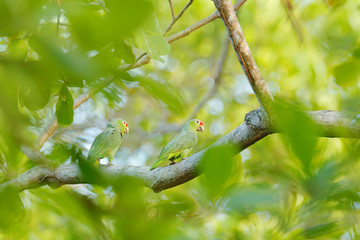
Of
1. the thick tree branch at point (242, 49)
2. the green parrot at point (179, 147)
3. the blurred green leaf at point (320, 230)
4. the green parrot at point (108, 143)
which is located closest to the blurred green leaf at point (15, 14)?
the blurred green leaf at point (320, 230)

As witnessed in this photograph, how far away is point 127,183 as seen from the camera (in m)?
0.33

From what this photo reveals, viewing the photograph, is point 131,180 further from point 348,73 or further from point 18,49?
point 348,73

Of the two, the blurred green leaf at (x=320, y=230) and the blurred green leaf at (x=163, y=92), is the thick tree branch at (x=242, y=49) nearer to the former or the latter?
the blurred green leaf at (x=320, y=230)

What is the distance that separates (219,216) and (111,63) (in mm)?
182

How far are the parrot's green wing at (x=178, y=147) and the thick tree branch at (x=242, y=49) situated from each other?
44.2 inches

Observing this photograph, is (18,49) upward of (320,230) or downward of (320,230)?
upward

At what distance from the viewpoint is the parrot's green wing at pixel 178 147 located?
7.99ft

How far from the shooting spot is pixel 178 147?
2516 millimetres

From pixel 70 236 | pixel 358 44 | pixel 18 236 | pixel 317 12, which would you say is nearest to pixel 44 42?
pixel 70 236

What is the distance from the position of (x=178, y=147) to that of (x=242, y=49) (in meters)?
1.32

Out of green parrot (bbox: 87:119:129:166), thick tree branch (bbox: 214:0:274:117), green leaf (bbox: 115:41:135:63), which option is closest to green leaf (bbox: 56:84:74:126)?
green leaf (bbox: 115:41:135:63)

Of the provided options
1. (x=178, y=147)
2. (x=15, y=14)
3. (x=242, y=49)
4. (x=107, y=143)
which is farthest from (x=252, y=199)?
(x=107, y=143)

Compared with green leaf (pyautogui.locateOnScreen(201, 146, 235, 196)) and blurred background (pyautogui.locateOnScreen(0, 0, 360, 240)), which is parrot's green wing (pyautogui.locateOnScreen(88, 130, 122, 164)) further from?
green leaf (pyautogui.locateOnScreen(201, 146, 235, 196))

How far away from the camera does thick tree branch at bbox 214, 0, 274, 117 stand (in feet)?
3.94
